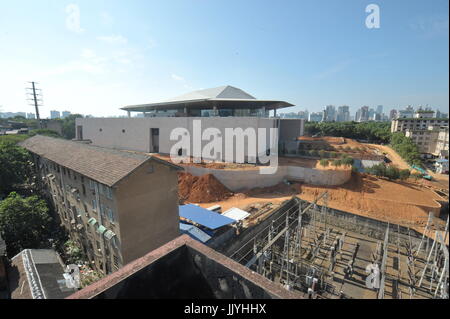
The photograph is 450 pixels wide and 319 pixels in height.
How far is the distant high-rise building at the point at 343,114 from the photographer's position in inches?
5076

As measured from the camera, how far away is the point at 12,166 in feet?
50.4

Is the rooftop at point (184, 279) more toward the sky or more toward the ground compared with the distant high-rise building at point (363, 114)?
more toward the ground

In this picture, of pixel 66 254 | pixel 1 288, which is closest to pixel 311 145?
pixel 66 254

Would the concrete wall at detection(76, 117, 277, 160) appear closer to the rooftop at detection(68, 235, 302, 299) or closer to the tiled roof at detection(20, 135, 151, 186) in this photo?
the tiled roof at detection(20, 135, 151, 186)

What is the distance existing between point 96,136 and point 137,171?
2835 cm

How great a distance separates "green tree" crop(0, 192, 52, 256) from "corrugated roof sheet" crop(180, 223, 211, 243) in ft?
25.1

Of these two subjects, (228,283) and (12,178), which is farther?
(12,178)

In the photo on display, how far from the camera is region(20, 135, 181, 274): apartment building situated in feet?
25.5

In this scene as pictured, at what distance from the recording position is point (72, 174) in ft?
33.1

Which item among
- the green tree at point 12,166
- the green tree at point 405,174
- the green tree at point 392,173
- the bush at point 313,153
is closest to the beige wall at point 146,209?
the green tree at point 12,166

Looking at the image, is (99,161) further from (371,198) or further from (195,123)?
(371,198)

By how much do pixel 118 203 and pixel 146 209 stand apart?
116 centimetres

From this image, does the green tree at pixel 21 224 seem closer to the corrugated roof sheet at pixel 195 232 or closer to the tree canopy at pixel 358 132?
the corrugated roof sheet at pixel 195 232
